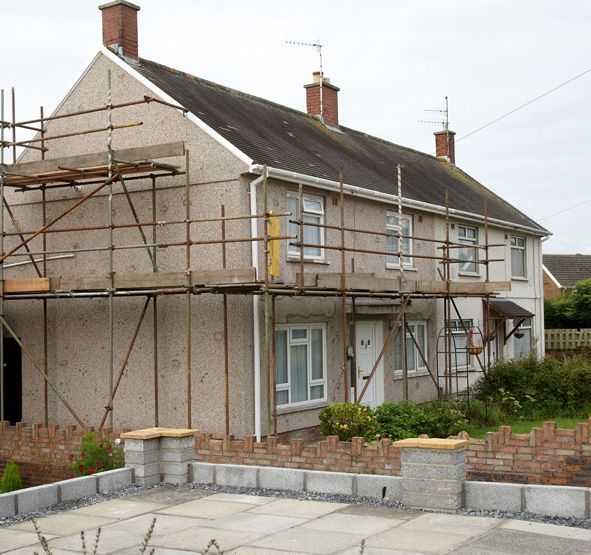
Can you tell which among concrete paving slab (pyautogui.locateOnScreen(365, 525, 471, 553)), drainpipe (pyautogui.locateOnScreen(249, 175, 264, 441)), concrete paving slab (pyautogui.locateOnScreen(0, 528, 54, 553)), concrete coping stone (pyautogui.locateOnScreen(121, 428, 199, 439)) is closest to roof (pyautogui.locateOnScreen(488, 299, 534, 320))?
drainpipe (pyautogui.locateOnScreen(249, 175, 264, 441))

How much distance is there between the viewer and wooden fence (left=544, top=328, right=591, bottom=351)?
28650 mm

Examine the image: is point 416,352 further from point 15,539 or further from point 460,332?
point 15,539

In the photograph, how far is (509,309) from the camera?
23.6 metres

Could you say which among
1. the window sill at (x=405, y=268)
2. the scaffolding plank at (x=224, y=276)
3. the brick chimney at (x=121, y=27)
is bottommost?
the scaffolding plank at (x=224, y=276)

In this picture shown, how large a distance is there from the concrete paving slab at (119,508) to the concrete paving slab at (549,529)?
151 inches

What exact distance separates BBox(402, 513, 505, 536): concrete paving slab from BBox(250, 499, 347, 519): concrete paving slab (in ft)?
3.28

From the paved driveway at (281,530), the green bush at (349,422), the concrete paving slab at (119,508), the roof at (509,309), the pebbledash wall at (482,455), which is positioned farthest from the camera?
the roof at (509,309)

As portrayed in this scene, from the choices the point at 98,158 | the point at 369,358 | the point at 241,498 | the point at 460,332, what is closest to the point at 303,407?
the point at 369,358

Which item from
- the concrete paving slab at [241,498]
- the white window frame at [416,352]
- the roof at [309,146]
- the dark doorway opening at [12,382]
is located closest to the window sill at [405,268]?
the white window frame at [416,352]

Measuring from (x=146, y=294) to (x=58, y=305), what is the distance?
2780 mm

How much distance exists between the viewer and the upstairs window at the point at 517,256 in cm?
2555

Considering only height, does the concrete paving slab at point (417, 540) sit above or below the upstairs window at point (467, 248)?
below

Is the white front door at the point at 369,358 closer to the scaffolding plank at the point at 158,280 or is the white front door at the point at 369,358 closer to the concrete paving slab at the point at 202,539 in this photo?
the scaffolding plank at the point at 158,280

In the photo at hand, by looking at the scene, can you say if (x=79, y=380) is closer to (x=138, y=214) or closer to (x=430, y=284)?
(x=138, y=214)
